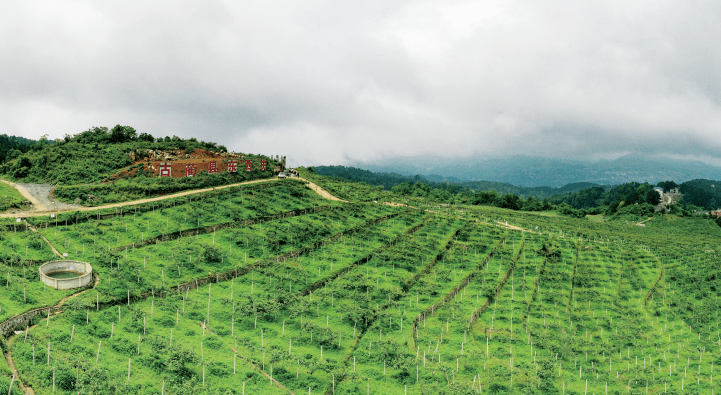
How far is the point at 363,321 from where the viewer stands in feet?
123

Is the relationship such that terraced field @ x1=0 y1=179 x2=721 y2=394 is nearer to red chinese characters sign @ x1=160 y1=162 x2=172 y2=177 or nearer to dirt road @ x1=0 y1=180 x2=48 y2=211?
dirt road @ x1=0 y1=180 x2=48 y2=211

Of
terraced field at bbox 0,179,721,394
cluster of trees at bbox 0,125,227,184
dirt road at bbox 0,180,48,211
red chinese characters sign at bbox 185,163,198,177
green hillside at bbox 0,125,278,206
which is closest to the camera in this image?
terraced field at bbox 0,179,721,394

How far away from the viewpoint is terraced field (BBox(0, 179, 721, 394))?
27609 mm

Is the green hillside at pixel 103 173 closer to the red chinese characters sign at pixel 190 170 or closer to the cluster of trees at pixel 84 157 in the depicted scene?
the cluster of trees at pixel 84 157

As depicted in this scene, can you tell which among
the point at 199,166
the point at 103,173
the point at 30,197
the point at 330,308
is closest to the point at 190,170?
the point at 199,166

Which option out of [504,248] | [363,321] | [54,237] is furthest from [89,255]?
[504,248]

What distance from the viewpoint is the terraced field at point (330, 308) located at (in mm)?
27609

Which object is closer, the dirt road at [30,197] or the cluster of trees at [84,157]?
the dirt road at [30,197]

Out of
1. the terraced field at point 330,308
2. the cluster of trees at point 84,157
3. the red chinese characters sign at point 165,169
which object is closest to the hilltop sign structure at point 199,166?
the red chinese characters sign at point 165,169

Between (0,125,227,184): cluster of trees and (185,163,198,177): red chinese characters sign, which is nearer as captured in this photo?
(0,125,227,184): cluster of trees

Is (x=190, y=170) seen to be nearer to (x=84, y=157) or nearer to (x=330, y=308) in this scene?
(x=84, y=157)

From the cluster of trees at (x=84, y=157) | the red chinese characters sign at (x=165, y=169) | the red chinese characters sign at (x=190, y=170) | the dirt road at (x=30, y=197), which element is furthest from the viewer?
the red chinese characters sign at (x=190, y=170)

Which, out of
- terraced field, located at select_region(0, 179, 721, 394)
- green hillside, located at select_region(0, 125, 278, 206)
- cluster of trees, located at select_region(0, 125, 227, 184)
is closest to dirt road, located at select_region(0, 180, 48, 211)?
green hillside, located at select_region(0, 125, 278, 206)

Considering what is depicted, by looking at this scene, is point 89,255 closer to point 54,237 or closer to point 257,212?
point 54,237
